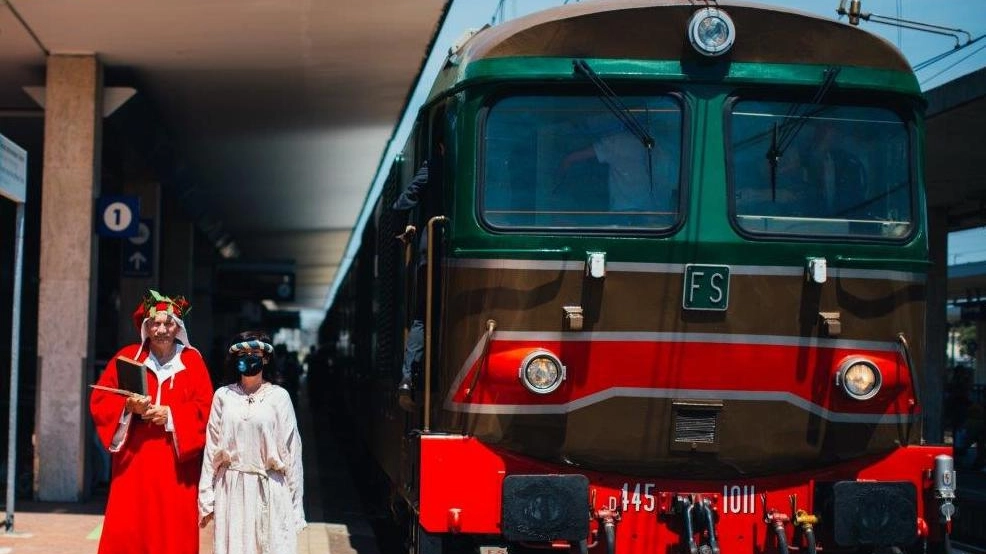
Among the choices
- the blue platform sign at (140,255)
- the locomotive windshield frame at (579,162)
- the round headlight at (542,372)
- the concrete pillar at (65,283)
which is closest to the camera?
the round headlight at (542,372)

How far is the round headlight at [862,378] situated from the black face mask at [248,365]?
2911mm

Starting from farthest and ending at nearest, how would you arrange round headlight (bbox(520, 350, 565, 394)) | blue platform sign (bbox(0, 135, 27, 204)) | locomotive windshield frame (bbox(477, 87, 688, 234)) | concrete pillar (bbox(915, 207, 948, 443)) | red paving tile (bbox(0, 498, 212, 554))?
1. concrete pillar (bbox(915, 207, 948, 443))
2. red paving tile (bbox(0, 498, 212, 554))
3. blue platform sign (bbox(0, 135, 27, 204))
4. locomotive windshield frame (bbox(477, 87, 688, 234))
5. round headlight (bbox(520, 350, 565, 394))

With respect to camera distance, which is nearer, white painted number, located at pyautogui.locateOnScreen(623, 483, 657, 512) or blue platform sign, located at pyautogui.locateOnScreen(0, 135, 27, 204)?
white painted number, located at pyautogui.locateOnScreen(623, 483, 657, 512)

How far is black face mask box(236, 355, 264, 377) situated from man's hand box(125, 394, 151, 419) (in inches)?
18.9

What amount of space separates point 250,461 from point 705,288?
2410 mm

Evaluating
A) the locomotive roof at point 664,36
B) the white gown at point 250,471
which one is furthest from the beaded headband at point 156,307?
the locomotive roof at point 664,36

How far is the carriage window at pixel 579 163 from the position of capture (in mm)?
6699

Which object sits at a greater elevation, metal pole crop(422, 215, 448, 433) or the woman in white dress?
metal pole crop(422, 215, 448, 433)

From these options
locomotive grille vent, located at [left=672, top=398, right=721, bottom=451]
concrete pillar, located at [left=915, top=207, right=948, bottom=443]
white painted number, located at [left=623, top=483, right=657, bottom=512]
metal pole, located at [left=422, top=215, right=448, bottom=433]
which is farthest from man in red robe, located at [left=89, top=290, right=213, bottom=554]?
concrete pillar, located at [left=915, top=207, right=948, bottom=443]

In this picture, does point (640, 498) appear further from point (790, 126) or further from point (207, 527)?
point (207, 527)

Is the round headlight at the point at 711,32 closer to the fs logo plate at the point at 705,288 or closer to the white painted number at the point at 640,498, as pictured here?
the fs logo plate at the point at 705,288

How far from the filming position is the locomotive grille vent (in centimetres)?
664

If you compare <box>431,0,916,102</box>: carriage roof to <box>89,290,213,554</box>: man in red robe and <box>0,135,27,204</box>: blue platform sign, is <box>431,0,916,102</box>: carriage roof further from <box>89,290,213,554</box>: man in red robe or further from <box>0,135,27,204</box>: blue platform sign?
<box>0,135,27,204</box>: blue platform sign

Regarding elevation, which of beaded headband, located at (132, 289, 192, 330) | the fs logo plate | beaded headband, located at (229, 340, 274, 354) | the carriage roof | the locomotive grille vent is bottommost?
the locomotive grille vent
